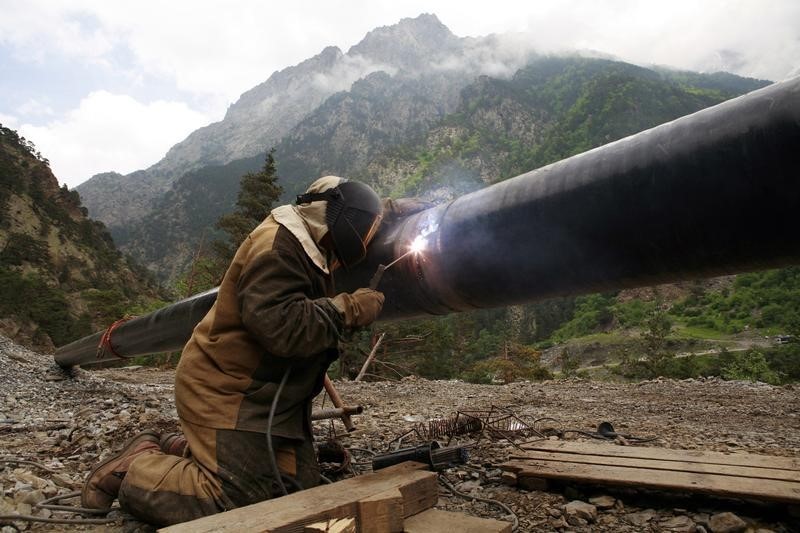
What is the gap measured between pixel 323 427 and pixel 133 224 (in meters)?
140

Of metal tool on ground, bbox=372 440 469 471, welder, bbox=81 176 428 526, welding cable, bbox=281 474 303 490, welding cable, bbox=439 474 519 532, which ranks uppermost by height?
welder, bbox=81 176 428 526

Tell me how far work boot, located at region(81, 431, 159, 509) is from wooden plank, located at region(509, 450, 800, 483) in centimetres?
228

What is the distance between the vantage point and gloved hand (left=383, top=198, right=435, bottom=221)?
8.29 feet

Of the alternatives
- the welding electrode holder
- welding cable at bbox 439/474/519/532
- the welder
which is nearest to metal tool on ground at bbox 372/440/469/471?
welding cable at bbox 439/474/519/532

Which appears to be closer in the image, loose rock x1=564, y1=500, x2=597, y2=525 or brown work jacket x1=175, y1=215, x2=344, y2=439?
brown work jacket x1=175, y1=215, x2=344, y2=439

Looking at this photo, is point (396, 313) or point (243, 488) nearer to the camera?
point (243, 488)

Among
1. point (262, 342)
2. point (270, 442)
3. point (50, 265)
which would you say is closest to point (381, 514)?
point (270, 442)

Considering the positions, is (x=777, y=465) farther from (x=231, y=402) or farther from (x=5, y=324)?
(x=5, y=324)

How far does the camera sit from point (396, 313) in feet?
8.50

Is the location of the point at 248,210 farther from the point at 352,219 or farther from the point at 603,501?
the point at 603,501

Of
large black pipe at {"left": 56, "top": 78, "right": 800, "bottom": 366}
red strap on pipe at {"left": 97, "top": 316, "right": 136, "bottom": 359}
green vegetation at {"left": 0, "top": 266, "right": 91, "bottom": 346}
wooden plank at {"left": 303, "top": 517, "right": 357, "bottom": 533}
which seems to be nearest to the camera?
large black pipe at {"left": 56, "top": 78, "right": 800, "bottom": 366}

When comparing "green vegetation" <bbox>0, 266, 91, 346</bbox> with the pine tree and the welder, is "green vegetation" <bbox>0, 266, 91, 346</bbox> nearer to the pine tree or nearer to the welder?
the pine tree

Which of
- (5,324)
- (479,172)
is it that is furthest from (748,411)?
(479,172)

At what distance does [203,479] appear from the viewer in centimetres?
223
